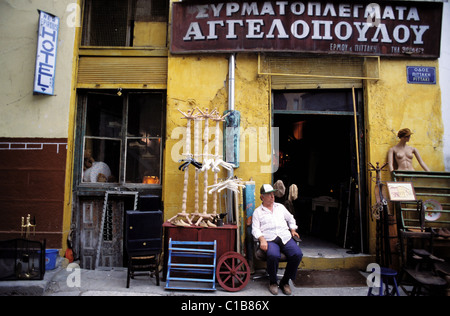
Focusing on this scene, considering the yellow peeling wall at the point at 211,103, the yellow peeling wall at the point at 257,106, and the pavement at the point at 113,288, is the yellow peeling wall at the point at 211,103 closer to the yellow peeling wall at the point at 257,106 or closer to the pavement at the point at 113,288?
the yellow peeling wall at the point at 257,106

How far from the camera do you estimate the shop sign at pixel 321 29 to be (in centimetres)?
611

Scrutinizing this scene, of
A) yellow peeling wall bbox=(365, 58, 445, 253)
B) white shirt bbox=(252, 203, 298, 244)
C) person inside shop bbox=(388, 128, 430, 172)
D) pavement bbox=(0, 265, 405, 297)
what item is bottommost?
pavement bbox=(0, 265, 405, 297)

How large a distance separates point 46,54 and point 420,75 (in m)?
7.62

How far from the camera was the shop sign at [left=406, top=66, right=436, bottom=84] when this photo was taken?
6168 millimetres

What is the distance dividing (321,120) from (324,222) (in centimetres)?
283

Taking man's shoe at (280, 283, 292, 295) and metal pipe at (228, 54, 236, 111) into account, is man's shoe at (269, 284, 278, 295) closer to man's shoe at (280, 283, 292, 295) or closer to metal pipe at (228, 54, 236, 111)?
man's shoe at (280, 283, 292, 295)

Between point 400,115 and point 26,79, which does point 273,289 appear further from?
point 26,79

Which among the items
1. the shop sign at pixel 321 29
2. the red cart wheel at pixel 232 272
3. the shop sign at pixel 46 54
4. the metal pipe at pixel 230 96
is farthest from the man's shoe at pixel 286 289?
the shop sign at pixel 46 54

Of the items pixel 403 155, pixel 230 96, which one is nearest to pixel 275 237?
pixel 230 96

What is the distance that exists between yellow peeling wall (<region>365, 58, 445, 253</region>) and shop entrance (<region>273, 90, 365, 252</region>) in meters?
0.38

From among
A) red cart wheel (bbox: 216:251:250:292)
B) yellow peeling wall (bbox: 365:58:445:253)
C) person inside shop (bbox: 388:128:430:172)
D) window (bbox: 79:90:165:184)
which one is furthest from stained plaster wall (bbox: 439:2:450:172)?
window (bbox: 79:90:165:184)

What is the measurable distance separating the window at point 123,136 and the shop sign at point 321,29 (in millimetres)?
1475

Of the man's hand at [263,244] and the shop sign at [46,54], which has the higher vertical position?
the shop sign at [46,54]
